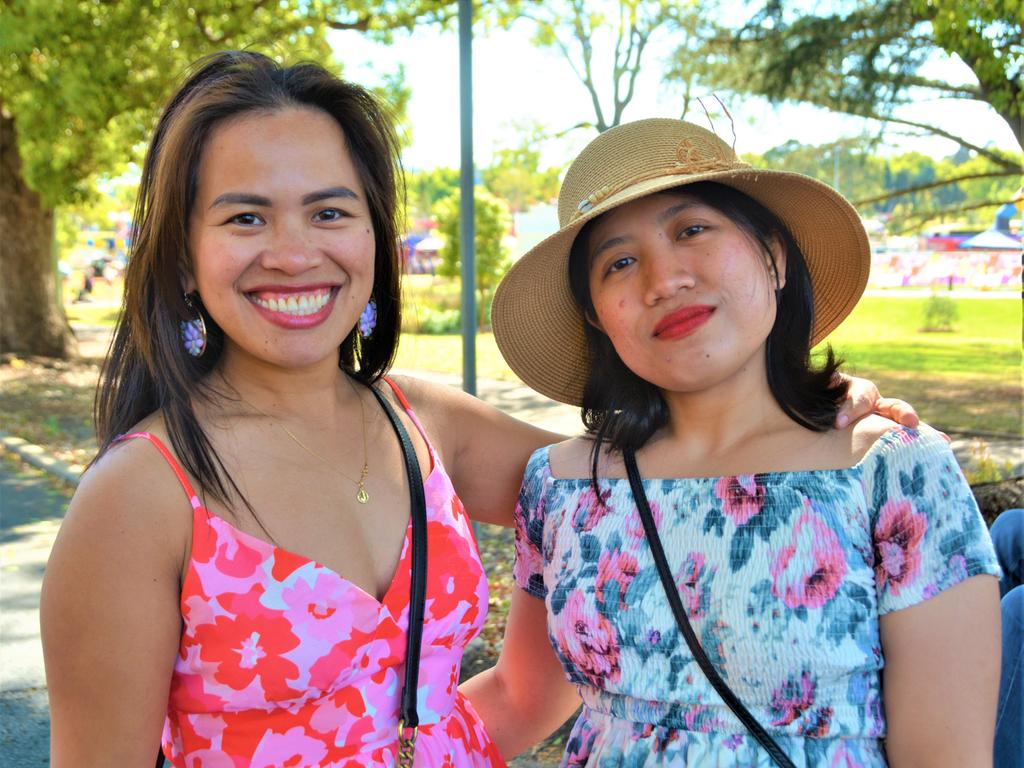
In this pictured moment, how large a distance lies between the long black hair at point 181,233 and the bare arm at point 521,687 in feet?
2.63

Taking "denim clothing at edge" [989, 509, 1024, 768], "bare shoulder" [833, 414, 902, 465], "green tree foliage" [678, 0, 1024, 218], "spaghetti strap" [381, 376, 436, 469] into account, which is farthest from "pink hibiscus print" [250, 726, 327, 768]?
"green tree foliage" [678, 0, 1024, 218]

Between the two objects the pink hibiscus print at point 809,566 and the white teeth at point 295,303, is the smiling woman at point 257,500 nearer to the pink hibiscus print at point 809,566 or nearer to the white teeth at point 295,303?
the white teeth at point 295,303

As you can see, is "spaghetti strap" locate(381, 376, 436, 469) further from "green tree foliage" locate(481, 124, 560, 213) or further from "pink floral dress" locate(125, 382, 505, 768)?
"green tree foliage" locate(481, 124, 560, 213)

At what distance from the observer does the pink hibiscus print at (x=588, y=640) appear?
193 centimetres

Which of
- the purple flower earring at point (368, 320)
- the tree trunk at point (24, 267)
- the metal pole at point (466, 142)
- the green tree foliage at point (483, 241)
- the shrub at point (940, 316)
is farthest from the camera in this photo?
the green tree foliage at point (483, 241)

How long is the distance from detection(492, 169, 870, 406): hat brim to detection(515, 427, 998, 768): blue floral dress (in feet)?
1.57

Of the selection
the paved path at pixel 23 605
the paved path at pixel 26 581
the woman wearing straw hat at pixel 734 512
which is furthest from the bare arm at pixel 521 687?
A: the paved path at pixel 23 605

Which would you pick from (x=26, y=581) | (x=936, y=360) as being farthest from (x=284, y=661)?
(x=936, y=360)

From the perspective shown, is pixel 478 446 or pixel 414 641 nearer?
pixel 414 641

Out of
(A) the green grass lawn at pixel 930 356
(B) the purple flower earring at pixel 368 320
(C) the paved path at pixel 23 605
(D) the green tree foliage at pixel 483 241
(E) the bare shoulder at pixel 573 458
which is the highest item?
(B) the purple flower earring at pixel 368 320

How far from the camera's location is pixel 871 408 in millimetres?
1946

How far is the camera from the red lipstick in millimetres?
1913

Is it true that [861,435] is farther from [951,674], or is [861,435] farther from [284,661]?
[284,661]

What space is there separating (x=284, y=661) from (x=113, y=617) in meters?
0.29
